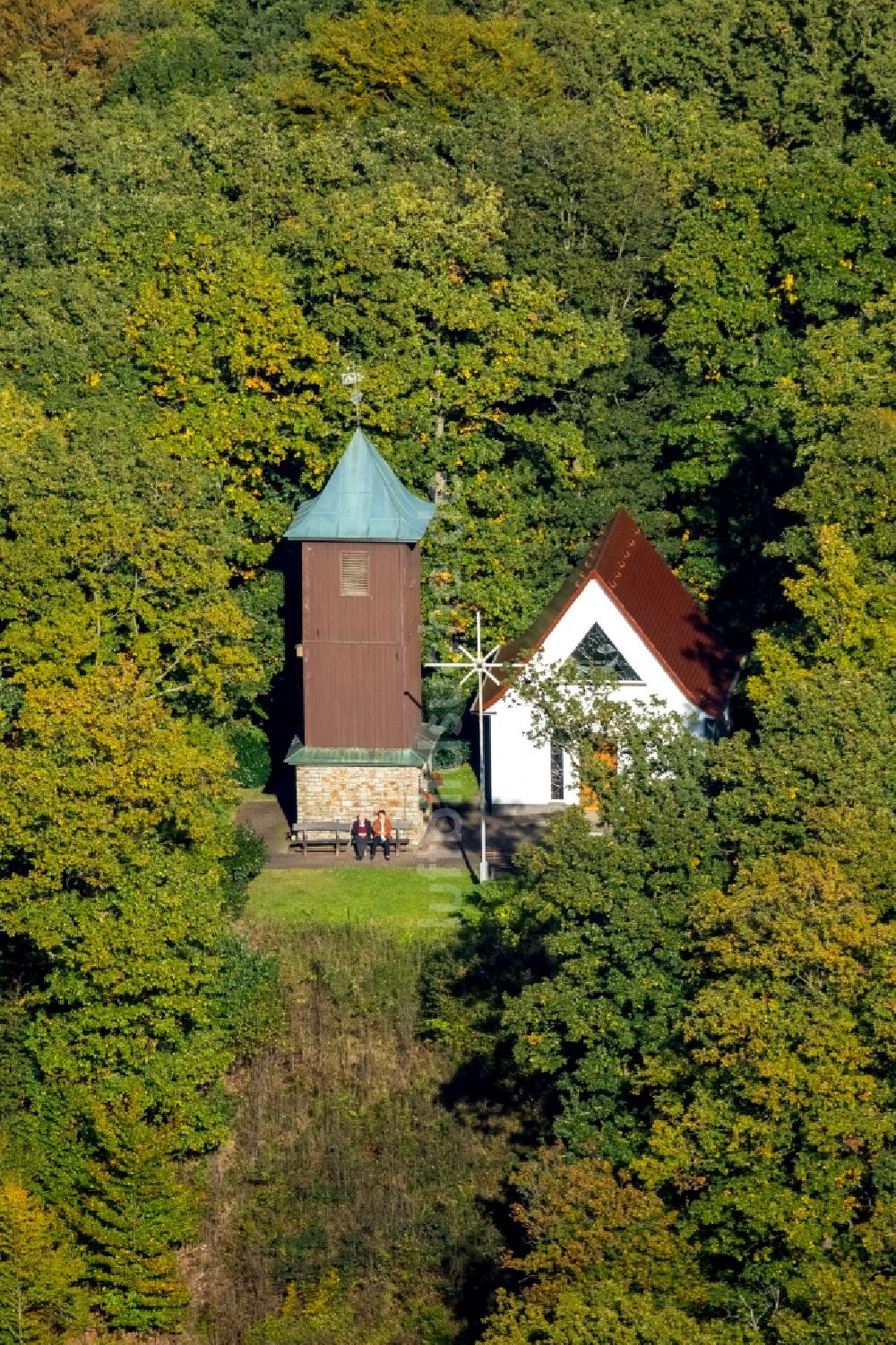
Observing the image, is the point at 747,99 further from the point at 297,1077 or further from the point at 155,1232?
the point at 155,1232

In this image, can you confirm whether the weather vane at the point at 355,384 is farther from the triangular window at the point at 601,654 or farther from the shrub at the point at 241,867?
the shrub at the point at 241,867

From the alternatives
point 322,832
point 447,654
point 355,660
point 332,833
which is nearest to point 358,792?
point 332,833

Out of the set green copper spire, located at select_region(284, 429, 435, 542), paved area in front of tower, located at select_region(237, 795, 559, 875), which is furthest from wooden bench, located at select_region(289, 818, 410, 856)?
green copper spire, located at select_region(284, 429, 435, 542)

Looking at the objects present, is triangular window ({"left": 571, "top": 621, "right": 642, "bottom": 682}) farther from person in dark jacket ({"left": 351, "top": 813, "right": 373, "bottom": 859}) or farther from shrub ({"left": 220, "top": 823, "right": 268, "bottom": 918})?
shrub ({"left": 220, "top": 823, "right": 268, "bottom": 918})

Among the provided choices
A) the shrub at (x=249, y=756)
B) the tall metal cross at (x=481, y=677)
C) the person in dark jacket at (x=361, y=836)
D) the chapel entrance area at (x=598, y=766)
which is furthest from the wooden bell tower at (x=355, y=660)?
the chapel entrance area at (x=598, y=766)

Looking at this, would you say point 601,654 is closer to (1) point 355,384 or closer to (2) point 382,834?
(2) point 382,834

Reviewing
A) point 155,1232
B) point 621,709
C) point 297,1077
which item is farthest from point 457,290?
point 155,1232
